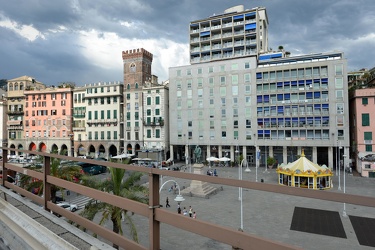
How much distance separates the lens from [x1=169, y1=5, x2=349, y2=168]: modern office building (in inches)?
2064

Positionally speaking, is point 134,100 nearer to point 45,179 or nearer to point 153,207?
point 45,179

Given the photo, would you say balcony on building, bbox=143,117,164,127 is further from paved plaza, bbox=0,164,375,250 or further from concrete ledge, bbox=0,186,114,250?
concrete ledge, bbox=0,186,114,250

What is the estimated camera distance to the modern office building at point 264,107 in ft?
172

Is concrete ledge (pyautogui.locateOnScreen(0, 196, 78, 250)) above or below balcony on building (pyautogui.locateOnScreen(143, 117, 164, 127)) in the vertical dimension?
below

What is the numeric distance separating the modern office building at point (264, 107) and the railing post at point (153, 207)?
5290cm

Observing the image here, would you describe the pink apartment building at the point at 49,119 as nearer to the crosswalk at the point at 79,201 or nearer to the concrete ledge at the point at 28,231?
the crosswalk at the point at 79,201

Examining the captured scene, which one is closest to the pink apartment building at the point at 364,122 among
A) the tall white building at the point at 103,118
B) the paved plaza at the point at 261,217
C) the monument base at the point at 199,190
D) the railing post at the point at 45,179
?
the paved plaza at the point at 261,217

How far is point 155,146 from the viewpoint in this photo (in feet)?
215

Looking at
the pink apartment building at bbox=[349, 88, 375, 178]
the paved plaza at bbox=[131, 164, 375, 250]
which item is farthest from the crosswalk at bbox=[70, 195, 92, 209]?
the pink apartment building at bbox=[349, 88, 375, 178]

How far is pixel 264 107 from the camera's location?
56.9 m

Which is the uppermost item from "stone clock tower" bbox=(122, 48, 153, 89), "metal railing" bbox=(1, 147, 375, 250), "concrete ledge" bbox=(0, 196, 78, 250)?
"stone clock tower" bbox=(122, 48, 153, 89)

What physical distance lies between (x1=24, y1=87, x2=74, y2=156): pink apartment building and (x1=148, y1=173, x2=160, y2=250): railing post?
76.9 meters

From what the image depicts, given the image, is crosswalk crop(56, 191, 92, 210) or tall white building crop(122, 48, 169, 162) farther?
tall white building crop(122, 48, 169, 162)

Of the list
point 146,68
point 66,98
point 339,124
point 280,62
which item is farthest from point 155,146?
point 339,124
